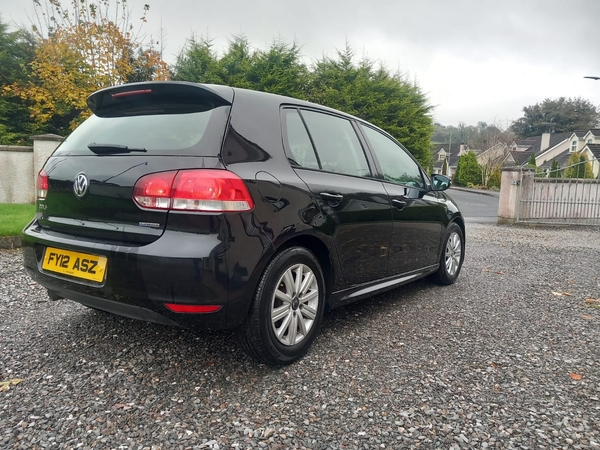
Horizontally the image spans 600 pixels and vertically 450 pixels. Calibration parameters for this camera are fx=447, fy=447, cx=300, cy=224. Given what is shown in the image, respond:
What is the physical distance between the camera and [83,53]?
38.9 ft

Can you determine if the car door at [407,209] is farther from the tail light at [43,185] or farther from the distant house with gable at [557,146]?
the distant house with gable at [557,146]

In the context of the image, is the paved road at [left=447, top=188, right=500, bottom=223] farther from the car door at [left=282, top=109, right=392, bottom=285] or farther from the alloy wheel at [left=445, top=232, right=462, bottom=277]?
the car door at [left=282, top=109, right=392, bottom=285]

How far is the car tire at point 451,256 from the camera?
4.67m

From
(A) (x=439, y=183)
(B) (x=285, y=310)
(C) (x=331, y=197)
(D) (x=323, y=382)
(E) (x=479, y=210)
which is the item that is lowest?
(D) (x=323, y=382)

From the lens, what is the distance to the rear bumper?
2.16 meters

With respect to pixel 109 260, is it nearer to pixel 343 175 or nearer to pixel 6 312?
pixel 343 175

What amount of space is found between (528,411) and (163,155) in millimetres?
2282

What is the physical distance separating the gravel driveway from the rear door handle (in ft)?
3.20

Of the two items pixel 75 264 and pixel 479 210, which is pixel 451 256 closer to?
pixel 75 264

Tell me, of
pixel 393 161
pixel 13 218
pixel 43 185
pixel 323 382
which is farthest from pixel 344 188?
pixel 13 218

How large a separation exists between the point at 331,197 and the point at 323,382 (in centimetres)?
113

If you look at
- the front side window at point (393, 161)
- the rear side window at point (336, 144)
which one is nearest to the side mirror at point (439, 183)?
the front side window at point (393, 161)

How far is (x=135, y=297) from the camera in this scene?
226 cm

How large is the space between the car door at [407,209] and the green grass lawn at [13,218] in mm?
5037
